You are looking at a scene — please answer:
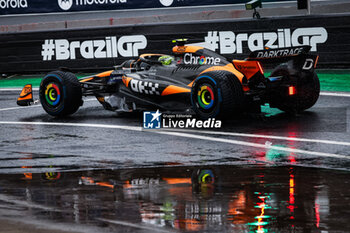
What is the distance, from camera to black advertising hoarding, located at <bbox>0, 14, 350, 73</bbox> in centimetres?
1691

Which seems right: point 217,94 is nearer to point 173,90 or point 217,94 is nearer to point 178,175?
point 173,90

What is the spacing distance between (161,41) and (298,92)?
23.0ft

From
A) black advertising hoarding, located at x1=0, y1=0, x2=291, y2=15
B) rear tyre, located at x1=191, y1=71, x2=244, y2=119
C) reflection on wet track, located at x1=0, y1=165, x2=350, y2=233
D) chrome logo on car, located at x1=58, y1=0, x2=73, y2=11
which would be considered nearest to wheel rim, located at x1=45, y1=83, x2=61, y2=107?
rear tyre, located at x1=191, y1=71, x2=244, y2=119

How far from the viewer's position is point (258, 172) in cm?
766

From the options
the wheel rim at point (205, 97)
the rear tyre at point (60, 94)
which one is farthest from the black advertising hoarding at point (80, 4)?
the wheel rim at point (205, 97)

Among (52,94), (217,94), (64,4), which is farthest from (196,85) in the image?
(64,4)

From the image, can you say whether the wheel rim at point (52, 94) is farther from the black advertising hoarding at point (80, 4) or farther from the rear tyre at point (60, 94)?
the black advertising hoarding at point (80, 4)

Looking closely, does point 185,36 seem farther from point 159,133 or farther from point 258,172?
point 258,172

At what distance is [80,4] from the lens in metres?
22.7

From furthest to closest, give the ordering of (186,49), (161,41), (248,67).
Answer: (161,41)
(186,49)
(248,67)

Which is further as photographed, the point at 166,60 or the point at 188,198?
the point at 166,60

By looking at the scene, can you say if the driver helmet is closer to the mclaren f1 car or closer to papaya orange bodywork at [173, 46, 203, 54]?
the mclaren f1 car

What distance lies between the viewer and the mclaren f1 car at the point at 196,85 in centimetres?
1104

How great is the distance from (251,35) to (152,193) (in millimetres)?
11069
